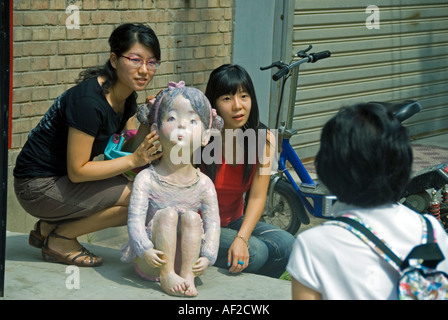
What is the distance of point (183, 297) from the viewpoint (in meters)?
3.47

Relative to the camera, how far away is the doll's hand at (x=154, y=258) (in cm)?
343

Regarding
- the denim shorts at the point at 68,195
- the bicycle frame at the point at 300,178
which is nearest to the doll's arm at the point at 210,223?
the denim shorts at the point at 68,195

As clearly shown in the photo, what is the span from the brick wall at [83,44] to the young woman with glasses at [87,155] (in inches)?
55.6

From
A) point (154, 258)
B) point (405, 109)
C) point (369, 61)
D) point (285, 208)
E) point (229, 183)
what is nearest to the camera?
point (154, 258)

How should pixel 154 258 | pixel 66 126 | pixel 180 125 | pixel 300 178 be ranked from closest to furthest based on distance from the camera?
pixel 154 258, pixel 180 125, pixel 66 126, pixel 300 178

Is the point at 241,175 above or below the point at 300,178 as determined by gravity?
above

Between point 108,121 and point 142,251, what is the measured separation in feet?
2.32

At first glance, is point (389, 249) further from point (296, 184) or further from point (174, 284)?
point (296, 184)

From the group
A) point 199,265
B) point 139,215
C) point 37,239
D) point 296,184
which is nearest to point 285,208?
point 296,184

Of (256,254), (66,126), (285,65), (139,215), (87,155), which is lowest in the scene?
(256,254)

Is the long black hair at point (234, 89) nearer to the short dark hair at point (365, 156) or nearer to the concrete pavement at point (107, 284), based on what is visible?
the concrete pavement at point (107, 284)

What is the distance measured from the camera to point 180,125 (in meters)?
3.53

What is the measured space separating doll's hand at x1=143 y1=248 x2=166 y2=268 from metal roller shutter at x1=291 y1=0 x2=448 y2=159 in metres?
4.75

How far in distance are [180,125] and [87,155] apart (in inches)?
19.7
